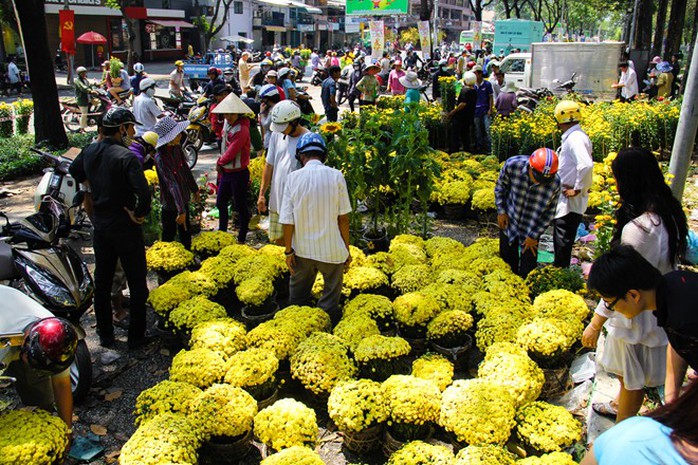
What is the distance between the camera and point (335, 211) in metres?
4.56

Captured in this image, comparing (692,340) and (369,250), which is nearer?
(692,340)

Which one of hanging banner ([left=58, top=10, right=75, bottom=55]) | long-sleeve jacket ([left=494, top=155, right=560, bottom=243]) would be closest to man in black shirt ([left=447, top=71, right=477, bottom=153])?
long-sleeve jacket ([left=494, top=155, right=560, bottom=243])

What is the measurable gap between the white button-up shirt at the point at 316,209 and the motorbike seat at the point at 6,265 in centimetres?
209

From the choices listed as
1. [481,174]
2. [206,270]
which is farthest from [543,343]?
[481,174]

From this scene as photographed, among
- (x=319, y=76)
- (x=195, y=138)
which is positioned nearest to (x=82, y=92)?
(x=195, y=138)

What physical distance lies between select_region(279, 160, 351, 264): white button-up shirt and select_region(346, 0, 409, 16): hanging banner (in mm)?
28564

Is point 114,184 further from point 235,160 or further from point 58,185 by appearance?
point 58,185

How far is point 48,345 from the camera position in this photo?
2908 millimetres

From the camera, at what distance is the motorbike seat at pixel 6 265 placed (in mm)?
4293

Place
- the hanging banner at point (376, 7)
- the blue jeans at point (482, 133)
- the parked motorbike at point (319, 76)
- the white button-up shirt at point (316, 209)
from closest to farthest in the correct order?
the white button-up shirt at point (316, 209) < the blue jeans at point (482, 133) < the parked motorbike at point (319, 76) < the hanging banner at point (376, 7)

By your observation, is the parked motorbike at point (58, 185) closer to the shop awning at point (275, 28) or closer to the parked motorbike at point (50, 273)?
the parked motorbike at point (50, 273)

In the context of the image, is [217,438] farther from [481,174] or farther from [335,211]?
[481,174]

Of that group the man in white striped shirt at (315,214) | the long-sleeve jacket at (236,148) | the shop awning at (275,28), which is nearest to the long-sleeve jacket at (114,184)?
the man in white striped shirt at (315,214)

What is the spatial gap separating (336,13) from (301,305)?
222ft
